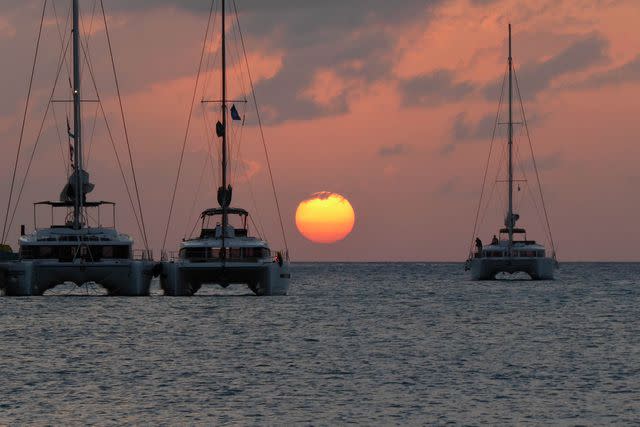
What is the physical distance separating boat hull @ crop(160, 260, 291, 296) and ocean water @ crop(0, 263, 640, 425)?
162cm

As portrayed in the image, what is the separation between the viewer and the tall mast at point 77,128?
75.5 metres

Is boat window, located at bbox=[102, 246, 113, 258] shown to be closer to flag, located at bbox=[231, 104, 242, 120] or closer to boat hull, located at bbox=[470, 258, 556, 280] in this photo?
flag, located at bbox=[231, 104, 242, 120]

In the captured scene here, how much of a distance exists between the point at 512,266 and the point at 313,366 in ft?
248

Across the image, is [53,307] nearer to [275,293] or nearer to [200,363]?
[275,293]

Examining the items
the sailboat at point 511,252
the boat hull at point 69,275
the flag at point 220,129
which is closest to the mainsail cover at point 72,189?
the boat hull at point 69,275

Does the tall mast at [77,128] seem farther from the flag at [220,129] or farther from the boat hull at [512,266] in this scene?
the boat hull at [512,266]

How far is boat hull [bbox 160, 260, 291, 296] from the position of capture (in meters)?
70.6

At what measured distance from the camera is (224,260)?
7031 cm

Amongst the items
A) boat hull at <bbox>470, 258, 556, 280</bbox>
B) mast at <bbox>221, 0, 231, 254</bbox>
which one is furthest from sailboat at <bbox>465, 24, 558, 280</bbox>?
mast at <bbox>221, 0, 231, 254</bbox>

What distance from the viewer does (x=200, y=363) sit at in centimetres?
4200

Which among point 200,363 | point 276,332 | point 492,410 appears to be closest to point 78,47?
point 276,332

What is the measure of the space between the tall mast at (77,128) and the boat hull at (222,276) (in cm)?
597

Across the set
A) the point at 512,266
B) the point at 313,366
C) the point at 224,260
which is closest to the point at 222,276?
the point at 224,260

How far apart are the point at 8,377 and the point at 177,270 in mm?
36105
